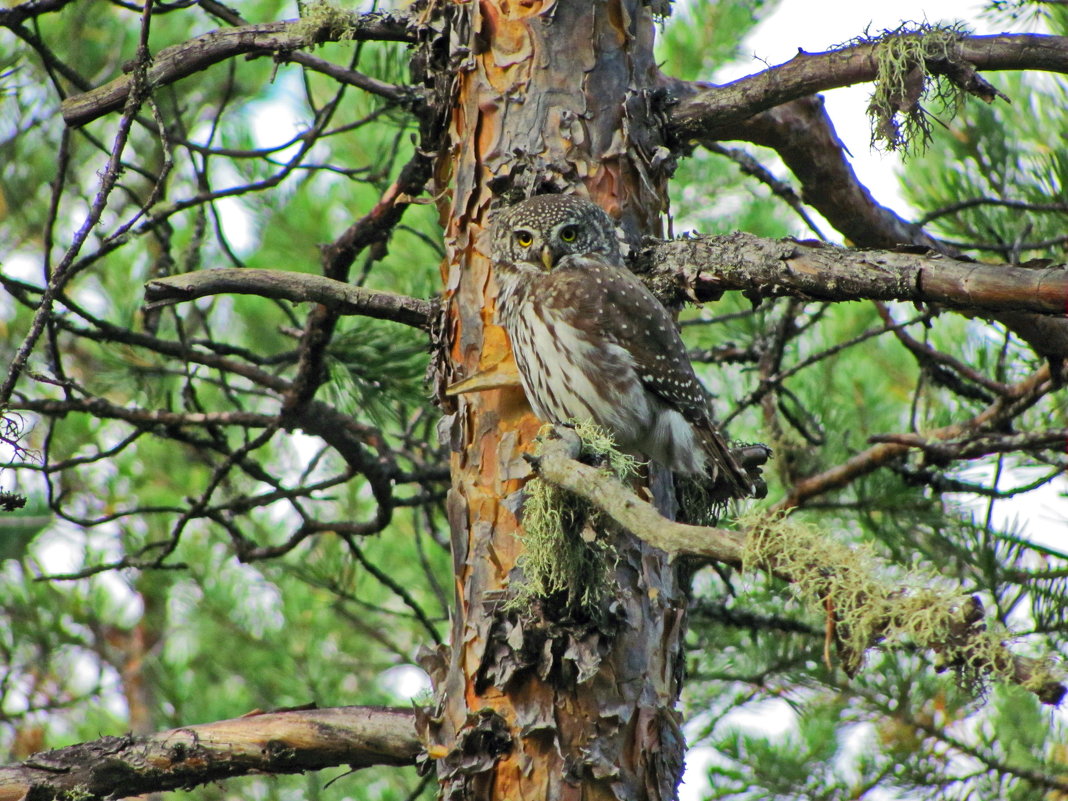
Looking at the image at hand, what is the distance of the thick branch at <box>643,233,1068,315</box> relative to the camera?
6.61 ft

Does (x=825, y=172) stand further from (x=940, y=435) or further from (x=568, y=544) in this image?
(x=568, y=544)

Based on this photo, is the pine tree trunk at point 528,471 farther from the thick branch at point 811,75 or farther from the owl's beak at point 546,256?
the owl's beak at point 546,256

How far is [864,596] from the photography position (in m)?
1.53

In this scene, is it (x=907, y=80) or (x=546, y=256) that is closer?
(x=907, y=80)

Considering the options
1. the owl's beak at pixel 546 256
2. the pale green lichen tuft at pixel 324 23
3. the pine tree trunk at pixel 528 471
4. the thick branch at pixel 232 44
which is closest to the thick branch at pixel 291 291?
the pine tree trunk at pixel 528 471

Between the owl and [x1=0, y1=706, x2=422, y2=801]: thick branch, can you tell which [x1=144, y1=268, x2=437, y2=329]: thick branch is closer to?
the owl

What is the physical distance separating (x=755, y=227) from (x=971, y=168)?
161 cm

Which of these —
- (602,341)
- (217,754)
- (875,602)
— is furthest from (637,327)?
(875,602)

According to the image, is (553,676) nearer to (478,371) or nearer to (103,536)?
(478,371)

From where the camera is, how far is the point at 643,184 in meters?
2.79

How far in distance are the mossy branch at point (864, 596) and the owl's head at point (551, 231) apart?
1.14 m

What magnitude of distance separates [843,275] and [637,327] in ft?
2.66

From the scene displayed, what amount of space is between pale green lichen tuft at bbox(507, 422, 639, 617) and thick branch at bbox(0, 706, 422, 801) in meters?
0.60

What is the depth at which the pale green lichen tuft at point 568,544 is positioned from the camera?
2244 mm
